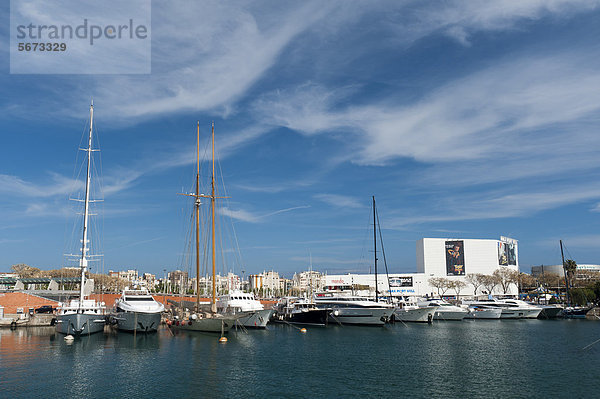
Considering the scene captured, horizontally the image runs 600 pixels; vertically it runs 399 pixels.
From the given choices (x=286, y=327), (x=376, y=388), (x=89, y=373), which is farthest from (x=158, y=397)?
(x=286, y=327)

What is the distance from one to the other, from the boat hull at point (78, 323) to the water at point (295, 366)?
1.57 m

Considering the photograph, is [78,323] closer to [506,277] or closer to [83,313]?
[83,313]

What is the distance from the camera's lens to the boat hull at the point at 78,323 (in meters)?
55.1

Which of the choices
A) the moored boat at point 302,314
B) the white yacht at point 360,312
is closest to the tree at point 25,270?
the moored boat at point 302,314

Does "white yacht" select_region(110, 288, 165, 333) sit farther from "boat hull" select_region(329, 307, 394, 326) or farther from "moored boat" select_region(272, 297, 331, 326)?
"boat hull" select_region(329, 307, 394, 326)

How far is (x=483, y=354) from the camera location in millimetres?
46312

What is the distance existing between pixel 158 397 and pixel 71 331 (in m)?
32.6

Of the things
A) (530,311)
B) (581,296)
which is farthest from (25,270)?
(581,296)

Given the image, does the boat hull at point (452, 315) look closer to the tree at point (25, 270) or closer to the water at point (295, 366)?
the water at point (295, 366)

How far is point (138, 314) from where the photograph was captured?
58500 millimetres

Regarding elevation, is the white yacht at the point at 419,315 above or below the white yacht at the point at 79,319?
below

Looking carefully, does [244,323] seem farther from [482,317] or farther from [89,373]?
[482,317]

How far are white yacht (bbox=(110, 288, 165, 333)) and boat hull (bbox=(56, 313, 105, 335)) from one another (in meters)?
3.33

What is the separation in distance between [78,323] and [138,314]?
6883 mm
